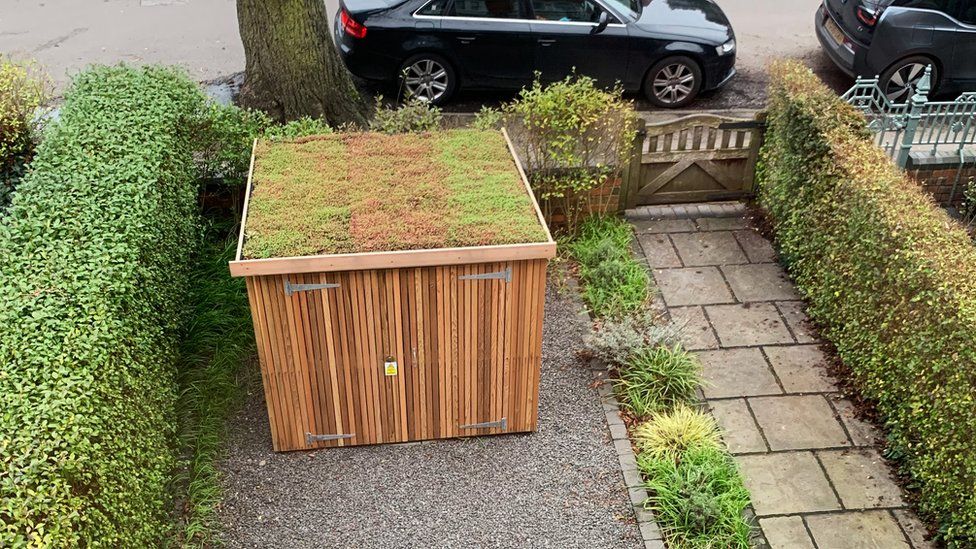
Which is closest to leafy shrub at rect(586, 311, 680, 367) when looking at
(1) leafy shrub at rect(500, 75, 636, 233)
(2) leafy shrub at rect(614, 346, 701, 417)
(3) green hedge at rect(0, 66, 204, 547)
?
(2) leafy shrub at rect(614, 346, 701, 417)

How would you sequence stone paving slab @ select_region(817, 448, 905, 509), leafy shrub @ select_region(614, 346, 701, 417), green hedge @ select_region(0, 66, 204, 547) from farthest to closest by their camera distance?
leafy shrub @ select_region(614, 346, 701, 417), stone paving slab @ select_region(817, 448, 905, 509), green hedge @ select_region(0, 66, 204, 547)

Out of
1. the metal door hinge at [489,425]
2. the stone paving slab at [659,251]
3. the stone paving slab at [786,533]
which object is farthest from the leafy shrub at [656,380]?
the stone paving slab at [659,251]

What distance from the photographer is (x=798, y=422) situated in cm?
549

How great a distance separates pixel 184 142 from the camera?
6094 mm

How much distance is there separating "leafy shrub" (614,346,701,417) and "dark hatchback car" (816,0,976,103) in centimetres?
524

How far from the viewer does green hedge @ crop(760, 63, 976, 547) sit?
4.54 m

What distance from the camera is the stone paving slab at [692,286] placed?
21.8 ft

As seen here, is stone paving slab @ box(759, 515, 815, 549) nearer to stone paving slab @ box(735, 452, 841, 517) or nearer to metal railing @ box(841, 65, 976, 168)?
stone paving slab @ box(735, 452, 841, 517)

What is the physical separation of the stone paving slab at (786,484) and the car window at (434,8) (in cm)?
584

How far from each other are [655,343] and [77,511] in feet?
12.7

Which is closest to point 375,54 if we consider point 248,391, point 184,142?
point 184,142

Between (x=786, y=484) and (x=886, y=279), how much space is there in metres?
1.49

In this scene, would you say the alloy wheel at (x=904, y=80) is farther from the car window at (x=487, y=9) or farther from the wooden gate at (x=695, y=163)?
the car window at (x=487, y=9)

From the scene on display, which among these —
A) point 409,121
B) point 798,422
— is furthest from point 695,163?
point 798,422
